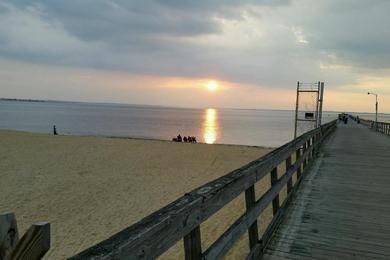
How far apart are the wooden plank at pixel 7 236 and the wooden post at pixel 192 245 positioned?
128cm

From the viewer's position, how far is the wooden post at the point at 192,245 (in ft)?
7.79

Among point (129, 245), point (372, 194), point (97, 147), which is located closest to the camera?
point (129, 245)

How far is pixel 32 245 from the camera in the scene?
1.26 m

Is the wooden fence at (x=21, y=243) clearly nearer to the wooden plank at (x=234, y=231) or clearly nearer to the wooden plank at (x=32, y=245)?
the wooden plank at (x=32, y=245)

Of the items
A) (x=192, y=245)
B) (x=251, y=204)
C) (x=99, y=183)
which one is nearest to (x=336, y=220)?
(x=251, y=204)

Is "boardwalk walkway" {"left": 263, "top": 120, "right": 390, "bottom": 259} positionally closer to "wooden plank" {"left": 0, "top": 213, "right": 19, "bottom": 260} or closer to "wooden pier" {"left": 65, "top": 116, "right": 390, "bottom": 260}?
"wooden pier" {"left": 65, "top": 116, "right": 390, "bottom": 260}

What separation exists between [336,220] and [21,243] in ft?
17.3

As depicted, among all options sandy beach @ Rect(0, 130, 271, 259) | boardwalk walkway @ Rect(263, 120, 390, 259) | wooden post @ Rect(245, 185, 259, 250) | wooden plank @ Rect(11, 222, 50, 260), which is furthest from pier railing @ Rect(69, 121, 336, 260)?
sandy beach @ Rect(0, 130, 271, 259)

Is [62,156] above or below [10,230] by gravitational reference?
below

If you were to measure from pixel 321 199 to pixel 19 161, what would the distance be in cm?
1878

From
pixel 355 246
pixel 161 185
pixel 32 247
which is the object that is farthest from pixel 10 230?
pixel 161 185

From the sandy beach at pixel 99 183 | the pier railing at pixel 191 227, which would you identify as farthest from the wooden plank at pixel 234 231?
the sandy beach at pixel 99 183

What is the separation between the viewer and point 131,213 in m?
11.8

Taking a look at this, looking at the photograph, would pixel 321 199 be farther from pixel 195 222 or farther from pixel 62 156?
pixel 62 156
